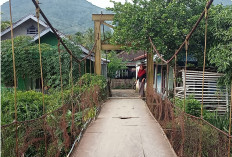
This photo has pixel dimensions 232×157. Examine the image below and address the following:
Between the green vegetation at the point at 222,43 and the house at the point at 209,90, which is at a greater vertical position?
the green vegetation at the point at 222,43

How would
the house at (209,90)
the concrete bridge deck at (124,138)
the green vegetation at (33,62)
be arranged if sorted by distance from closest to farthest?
the concrete bridge deck at (124,138), the house at (209,90), the green vegetation at (33,62)

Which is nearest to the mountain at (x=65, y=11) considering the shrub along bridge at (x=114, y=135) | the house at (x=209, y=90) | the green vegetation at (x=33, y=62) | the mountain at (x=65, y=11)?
the mountain at (x=65, y=11)

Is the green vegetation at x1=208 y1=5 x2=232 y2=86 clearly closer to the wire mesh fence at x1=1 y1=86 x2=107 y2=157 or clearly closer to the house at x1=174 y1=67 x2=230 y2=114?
the house at x1=174 y1=67 x2=230 y2=114

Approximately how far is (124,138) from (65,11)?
256ft

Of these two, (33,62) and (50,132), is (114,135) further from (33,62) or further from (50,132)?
(33,62)

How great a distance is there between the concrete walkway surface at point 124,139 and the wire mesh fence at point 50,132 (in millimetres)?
226

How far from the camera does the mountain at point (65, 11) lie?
6384cm

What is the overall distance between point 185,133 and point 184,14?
3.96 meters

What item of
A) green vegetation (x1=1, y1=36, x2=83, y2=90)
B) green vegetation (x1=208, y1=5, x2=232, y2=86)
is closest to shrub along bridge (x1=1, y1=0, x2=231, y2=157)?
green vegetation (x1=208, y1=5, x2=232, y2=86)

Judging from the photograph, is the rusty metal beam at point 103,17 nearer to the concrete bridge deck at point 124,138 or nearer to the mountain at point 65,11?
the concrete bridge deck at point 124,138

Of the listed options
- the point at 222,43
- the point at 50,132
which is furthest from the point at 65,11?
the point at 50,132

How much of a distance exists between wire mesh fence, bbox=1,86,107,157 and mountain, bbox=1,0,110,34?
2240 inches

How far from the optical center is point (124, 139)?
3027 mm

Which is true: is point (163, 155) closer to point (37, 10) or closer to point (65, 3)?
point (37, 10)
